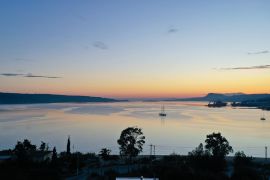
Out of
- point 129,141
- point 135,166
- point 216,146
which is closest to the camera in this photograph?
point 135,166

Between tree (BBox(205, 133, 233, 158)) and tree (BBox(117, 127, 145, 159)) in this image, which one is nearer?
tree (BBox(205, 133, 233, 158))

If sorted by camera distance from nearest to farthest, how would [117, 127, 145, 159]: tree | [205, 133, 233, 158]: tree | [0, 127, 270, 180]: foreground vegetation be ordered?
[0, 127, 270, 180]: foreground vegetation → [205, 133, 233, 158]: tree → [117, 127, 145, 159]: tree

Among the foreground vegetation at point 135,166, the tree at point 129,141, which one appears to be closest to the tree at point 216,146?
the foreground vegetation at point 135,166

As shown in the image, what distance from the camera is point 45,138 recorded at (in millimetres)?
29875

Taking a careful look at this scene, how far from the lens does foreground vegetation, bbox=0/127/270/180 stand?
9.41m

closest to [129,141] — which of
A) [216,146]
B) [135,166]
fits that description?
[135,166]

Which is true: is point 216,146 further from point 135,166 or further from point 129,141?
point 129,141

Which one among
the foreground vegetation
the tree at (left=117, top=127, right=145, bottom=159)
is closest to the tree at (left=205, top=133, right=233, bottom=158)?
the foreground vegetation

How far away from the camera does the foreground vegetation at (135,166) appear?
30.9 feet

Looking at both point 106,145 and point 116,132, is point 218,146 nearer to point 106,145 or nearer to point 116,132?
point 106,145

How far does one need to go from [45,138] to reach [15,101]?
355ft

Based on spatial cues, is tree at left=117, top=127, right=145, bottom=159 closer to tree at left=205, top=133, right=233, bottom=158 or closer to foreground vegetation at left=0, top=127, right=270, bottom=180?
foreground vegetation at left=0, top=127, right=270, bottom=180

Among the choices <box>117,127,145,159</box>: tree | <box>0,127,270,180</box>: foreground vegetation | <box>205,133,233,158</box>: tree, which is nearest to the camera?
<box>0,127,270,180</box>: foreground vegetation

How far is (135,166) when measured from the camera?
1469cm
